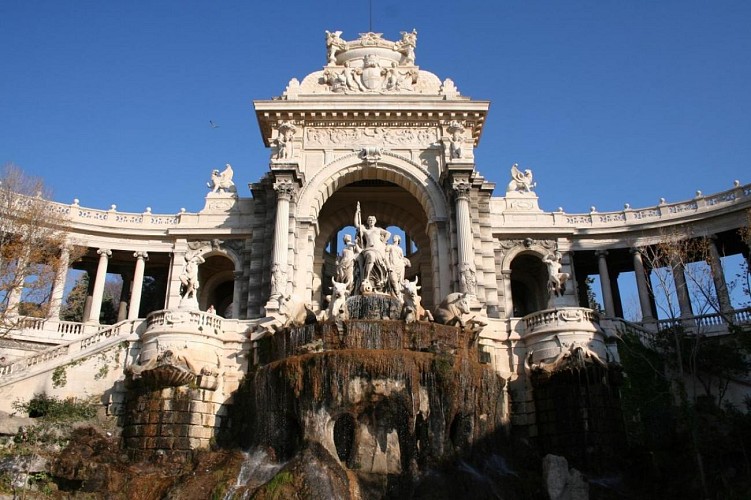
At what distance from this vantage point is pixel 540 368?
24.4 metres

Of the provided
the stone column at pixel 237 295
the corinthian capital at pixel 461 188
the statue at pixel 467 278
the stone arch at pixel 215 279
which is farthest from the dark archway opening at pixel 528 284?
the stone arch at pixel 215 279

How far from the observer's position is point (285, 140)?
33.8 meters

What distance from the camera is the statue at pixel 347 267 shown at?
A: 1122 inches

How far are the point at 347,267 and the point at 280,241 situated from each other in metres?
3.94

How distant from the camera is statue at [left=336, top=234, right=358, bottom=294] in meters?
28.5

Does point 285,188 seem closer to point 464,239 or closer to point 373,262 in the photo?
point 373,262

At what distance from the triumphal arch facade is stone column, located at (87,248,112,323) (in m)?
0.12

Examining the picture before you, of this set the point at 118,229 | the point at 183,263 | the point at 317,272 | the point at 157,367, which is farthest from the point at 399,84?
the point at 157,367

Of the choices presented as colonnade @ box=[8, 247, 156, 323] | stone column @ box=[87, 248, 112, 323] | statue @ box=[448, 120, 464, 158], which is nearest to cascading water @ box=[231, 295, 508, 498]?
statue @ box=[448, 120, 464, 158]

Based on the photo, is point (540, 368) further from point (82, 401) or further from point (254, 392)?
point (82, 401)

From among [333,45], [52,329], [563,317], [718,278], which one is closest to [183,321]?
[52,329]

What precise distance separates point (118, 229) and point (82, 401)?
52.0ft

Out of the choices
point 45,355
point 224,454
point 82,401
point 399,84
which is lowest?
point 224,454

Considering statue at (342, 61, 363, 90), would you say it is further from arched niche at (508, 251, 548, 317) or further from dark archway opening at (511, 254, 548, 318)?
dark archway opening at (511, 254, 548, 318)
